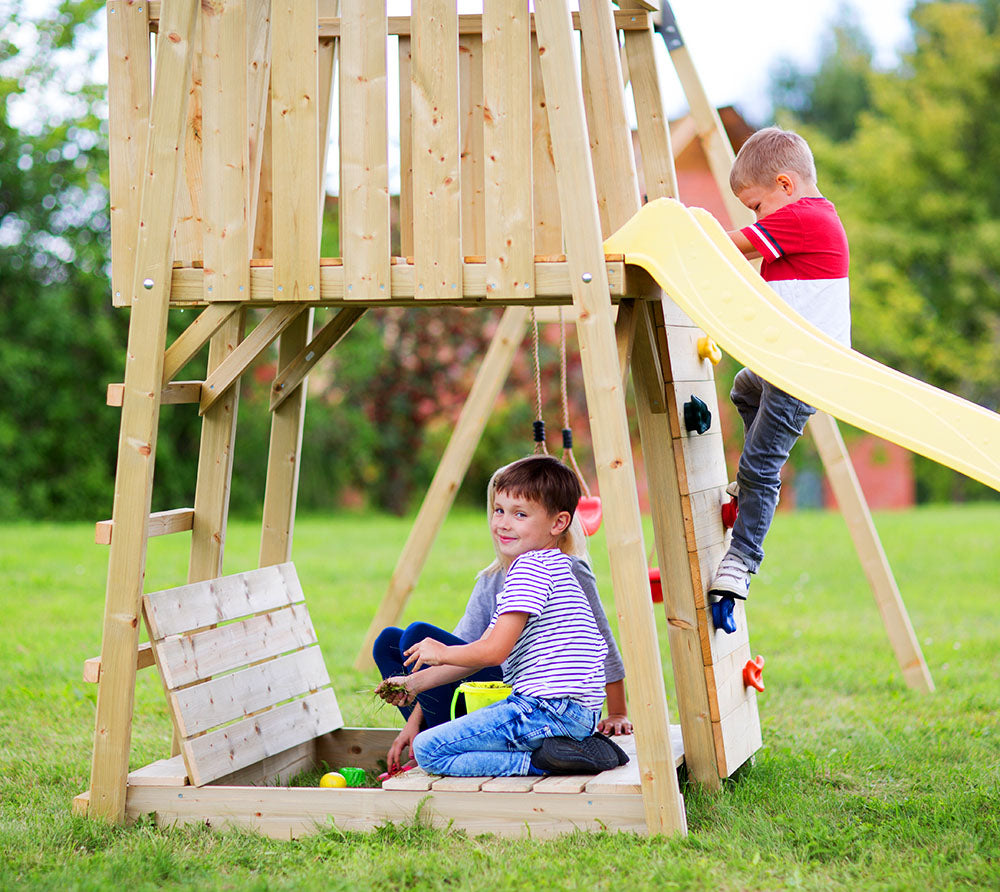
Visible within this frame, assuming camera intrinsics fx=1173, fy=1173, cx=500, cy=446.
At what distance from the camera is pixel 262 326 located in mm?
3779

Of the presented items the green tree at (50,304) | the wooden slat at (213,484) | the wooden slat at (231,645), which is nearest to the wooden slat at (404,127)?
the wooden slat at (213,484)

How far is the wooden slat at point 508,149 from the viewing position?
3404 mm

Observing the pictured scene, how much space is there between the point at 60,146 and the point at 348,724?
13234 millimetres

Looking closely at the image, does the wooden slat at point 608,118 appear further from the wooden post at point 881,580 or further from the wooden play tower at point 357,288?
the wooden post at point 881,580

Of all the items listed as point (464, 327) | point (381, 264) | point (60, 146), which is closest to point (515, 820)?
point (381, 264)

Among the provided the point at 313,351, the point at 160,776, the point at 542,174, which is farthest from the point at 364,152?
the point at 160,776

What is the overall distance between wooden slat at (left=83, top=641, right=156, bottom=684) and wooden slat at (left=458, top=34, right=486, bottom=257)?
181 cm

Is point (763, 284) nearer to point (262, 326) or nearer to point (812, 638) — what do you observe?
point (262, 326)

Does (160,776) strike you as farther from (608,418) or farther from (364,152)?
(364,152)

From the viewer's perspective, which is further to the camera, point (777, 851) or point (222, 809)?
point (222, 809)

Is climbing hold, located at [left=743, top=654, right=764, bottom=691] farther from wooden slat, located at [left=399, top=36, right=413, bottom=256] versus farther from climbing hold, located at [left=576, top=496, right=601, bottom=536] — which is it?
wooden slat, located at [left=399, top=36, right=413, bottom=256]

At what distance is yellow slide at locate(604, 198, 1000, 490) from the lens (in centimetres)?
304

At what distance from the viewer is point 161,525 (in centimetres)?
378

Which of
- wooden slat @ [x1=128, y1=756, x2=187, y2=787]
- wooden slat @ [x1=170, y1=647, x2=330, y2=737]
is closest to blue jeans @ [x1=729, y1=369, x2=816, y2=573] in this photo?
wooden slat @ [x1=170, y1=647, x2=330, y2=737]
